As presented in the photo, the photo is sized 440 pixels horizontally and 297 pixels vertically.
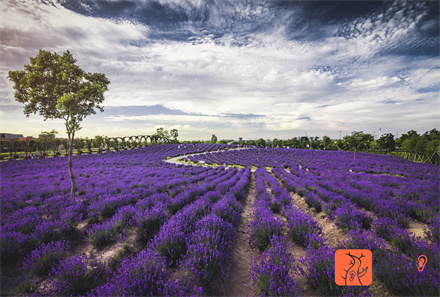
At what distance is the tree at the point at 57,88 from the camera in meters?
6.39

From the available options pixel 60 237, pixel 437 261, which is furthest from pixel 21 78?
pixel 437 261

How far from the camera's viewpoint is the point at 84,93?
7.07 metres

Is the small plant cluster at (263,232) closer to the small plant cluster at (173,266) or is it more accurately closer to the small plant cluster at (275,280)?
the small plant cluster at (173,266)

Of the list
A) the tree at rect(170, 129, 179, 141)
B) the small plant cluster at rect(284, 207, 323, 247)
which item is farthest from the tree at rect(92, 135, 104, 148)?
the small plant cluster at rect(284, 207, 323, 247)

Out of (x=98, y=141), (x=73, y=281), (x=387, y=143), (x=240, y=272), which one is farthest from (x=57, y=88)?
(x=98, y=141)

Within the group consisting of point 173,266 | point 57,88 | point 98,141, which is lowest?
point 173,266

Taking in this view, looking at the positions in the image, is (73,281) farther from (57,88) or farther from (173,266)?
(57,88)

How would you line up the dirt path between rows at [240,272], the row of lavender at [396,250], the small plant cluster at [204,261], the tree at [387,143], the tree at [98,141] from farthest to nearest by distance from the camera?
the tree at [98,141], the tree at [387,143], the dirt path between rows at [240,272], the small plant cluster at [204,261], the row of lavender at [396,250]

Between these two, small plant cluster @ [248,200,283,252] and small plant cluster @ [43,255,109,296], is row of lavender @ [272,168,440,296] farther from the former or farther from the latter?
small plant cluster @ [43,255,109,296]

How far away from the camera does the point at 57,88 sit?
6570 millimetres

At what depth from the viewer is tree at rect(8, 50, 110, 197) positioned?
21.0 feet

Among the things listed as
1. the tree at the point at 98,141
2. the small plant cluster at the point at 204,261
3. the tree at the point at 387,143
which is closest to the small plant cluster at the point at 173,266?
the small plant cluster at the point at 204,261

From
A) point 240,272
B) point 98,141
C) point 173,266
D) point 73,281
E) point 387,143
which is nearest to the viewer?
point 73,281

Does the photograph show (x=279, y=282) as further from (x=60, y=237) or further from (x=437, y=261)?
(x=60, y=237)
